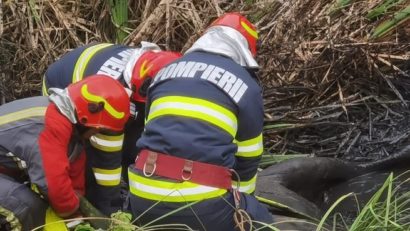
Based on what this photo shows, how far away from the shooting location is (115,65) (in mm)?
4199

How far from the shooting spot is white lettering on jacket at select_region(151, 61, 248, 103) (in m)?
3.25

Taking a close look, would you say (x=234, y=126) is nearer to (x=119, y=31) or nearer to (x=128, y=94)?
(x=128, y=94)

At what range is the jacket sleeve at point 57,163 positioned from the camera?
3.32 meters

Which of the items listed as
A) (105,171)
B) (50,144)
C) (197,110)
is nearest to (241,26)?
(197,110)

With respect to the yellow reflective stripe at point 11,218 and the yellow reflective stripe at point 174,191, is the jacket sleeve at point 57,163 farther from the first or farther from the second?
the yellow reflective stripe at point 174,191

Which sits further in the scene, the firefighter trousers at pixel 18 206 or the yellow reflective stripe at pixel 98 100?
the yellow reflective stripe at pixel 98 100

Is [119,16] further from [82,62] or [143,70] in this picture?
[143,70]

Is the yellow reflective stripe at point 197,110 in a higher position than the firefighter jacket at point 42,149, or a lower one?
higher

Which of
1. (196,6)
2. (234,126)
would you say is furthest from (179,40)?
(234,126)

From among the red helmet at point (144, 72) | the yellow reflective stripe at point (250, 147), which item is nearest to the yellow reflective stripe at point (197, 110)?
the yellow reflective stripe at point (250, 147)

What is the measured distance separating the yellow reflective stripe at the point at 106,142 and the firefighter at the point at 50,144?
3.2 inches

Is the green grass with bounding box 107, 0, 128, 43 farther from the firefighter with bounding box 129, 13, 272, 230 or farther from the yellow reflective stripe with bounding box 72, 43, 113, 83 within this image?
the firefighter with bounding box 129, 13, 272, 230

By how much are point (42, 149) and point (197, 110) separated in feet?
2.37

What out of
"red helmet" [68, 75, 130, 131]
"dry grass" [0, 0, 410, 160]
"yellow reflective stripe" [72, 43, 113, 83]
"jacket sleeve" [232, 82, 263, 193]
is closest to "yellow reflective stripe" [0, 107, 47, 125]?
"red helmet" [68, 75, 130, 131]
